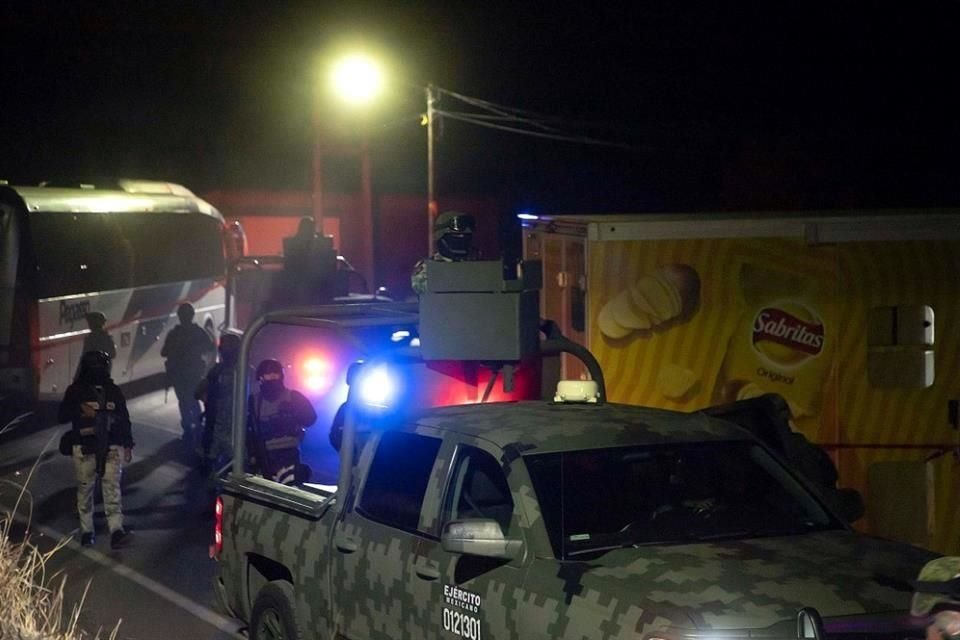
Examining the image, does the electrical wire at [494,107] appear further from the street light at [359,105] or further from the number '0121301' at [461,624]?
the number '0121301' at [461,624]

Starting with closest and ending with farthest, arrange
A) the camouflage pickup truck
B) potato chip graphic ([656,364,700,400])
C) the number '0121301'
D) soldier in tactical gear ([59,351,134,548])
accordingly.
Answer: the camouflage pickup truck
the number '0121301'
potato chip graphic ([656,364,700,400])
soldier in tactical gear ([59,351,134,548])

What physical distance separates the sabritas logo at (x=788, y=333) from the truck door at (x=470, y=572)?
13.8ft

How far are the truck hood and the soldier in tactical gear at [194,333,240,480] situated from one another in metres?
8.80

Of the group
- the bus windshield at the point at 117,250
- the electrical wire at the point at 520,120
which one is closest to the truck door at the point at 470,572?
the bus windshield at the point at 117,250

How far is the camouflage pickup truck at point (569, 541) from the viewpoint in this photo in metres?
5.02

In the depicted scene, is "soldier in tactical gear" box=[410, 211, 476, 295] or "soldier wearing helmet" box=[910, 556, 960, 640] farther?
"soldier in tactical gear" box=[410, 211, 476, 295]

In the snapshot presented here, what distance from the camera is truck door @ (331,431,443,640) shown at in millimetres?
6242

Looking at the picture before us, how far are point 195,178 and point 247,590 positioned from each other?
42.6 meters

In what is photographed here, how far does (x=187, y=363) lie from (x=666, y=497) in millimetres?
12428

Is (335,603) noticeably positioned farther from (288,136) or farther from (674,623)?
(288,136)

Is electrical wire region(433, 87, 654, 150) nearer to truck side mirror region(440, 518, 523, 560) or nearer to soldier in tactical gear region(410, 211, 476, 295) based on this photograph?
soldier in tactical gear region(410, 211, 476, 295)

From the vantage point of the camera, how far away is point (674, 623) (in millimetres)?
4816

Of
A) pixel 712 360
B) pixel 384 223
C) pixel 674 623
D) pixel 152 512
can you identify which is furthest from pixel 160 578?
pixel 384 223

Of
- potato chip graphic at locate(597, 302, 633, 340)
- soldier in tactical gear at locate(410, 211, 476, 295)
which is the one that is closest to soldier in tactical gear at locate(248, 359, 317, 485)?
potato chip graphic at locate(597, 302, 633, 340)
